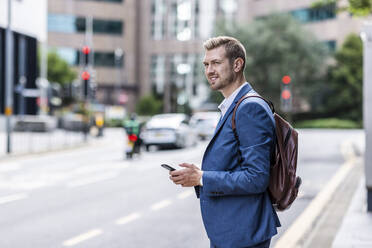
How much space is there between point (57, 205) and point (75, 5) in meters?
64.8

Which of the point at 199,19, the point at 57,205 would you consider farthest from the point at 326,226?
the point at 199,19

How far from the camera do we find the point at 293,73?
55.0m

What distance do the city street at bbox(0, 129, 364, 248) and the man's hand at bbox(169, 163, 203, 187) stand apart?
4.22 meters

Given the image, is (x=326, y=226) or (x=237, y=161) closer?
(x=237, y=161)

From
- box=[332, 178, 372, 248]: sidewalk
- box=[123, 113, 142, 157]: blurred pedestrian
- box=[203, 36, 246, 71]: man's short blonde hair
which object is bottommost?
box=[332, 178, 372, 248]: sidewalk

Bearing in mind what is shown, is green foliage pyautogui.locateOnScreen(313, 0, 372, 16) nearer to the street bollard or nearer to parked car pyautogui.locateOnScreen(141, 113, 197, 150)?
the street bollard

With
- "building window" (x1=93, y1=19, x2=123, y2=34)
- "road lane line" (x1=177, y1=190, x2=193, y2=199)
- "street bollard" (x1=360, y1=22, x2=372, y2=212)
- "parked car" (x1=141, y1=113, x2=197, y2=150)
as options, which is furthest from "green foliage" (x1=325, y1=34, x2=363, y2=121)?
"street bollard" (x1=360, y1=22, x2=372, y2=212)

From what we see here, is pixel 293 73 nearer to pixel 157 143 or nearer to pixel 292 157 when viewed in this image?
pixel 157 143

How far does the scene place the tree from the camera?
55.2 metres

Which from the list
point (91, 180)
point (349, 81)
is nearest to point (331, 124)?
point (349, 81)

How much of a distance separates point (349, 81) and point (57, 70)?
30027 mm

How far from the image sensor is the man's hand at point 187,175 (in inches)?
115

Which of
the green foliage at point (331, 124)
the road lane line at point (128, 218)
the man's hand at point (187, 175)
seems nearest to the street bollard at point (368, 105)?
the road lane line at point (128, 218)

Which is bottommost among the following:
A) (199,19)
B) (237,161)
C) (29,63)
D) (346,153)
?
(346,153)
